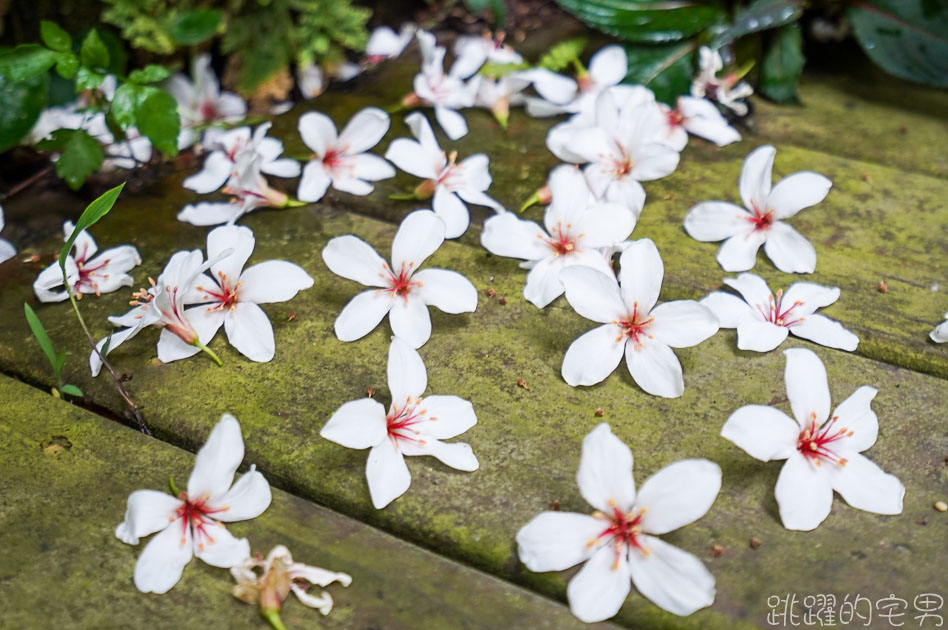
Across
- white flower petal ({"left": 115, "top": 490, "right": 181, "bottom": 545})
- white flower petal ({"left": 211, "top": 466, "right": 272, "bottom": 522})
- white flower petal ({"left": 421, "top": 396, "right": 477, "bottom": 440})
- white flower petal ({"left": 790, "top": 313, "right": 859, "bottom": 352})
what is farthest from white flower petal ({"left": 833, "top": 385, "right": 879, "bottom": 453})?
white flower petal ({"left": 115, "top": 490, "right": 181, "bottom": 545})

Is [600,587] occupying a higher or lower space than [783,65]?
lower

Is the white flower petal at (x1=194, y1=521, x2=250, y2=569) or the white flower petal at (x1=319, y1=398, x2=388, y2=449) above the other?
the white flower petal at (x1=319, y1=398, x2=388, y2=449)

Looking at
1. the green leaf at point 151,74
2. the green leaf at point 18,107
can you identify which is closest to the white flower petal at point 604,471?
the green leaf at point 151,74

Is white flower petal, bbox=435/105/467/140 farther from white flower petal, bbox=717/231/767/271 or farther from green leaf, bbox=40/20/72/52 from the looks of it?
green leaf, bbox=40/20/72/52

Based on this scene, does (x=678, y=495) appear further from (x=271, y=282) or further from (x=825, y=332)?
(x=271, y=282)

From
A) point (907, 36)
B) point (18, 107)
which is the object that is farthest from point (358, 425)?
point (907, 36)

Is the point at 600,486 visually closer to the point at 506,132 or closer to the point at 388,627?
the point at 388,627

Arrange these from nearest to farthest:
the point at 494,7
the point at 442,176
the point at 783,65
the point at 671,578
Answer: the point at 671,578
the point at 442,176
the point at 783,65
the point at 494,7
